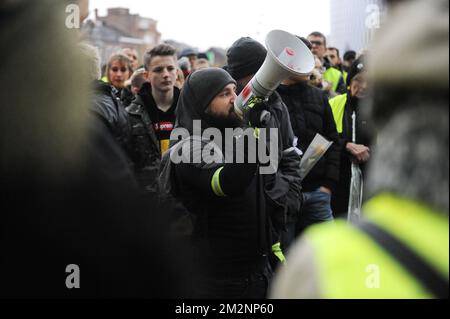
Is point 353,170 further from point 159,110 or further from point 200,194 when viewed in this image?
point 200,194

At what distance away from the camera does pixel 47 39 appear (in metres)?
1.31

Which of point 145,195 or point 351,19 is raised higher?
point 351,19

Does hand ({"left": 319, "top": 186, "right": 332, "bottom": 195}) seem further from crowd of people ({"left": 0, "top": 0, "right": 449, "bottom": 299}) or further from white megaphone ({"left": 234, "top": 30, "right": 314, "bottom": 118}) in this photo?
crowd of people ({"left": 0, "top": 0, "right": 449, "bottom": 299})

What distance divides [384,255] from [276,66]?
8.74 feet

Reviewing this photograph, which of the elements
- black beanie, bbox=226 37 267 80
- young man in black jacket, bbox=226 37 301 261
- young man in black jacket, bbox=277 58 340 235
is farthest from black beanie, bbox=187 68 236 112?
young man in black jacket, bbox=277 58 340 235

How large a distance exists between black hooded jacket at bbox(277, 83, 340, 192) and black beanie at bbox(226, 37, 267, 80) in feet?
3.10

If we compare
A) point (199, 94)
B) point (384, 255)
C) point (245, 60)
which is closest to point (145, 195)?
point (384, 255)

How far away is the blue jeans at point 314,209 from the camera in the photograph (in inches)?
205

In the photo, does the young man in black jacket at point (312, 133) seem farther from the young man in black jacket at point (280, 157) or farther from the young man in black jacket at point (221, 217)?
the young man in black jacket at point (221, 217)

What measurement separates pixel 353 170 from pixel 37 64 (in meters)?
4.44

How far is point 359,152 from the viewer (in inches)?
212

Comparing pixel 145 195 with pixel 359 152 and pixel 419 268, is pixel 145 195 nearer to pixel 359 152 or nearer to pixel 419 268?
pixel 419 268

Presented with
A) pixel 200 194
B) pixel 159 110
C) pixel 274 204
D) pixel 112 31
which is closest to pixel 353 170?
pixel 159 110

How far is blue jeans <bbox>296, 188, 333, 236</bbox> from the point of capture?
5.20 meters
